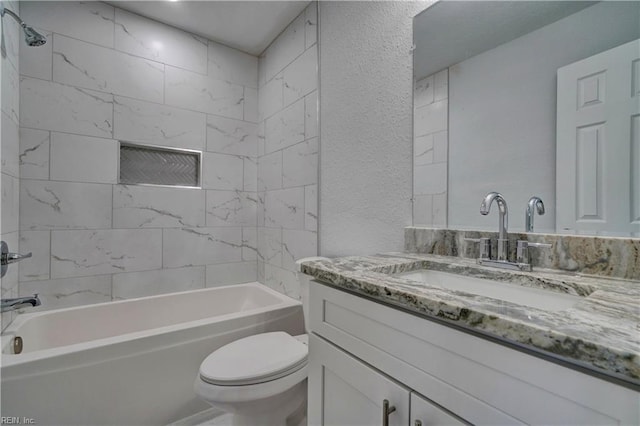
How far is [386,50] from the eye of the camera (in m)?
1.46

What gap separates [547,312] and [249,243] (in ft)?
7.64

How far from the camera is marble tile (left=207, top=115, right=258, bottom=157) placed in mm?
2414

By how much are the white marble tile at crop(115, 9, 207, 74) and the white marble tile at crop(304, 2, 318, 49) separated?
90 cm

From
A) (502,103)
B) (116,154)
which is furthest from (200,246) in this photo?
(502,103)

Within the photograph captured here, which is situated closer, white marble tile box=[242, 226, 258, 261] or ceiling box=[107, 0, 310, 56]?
ceiling box=[107, 0, 310, 56]

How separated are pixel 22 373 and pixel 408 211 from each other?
1.77 m

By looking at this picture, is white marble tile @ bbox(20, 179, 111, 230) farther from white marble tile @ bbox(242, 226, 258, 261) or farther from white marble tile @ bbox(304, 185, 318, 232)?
white marble tile @ bbox(304, 185, 318, 232)

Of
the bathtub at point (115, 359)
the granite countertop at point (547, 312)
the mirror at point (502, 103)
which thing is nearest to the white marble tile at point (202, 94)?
the bathtub at point (115, 359)

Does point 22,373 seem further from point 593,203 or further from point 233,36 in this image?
point 233,36

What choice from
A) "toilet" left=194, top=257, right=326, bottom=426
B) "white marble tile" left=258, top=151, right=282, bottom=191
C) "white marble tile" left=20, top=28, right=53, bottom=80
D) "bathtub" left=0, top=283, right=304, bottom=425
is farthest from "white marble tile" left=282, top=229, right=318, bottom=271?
"white marble tile" left=20, top=28, right=53, bottom=80

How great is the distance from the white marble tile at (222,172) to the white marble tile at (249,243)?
389 mm

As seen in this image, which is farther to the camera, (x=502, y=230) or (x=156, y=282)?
(x=156, y=282)

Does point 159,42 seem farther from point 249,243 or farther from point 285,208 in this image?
point 249,243

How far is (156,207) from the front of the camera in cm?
218
